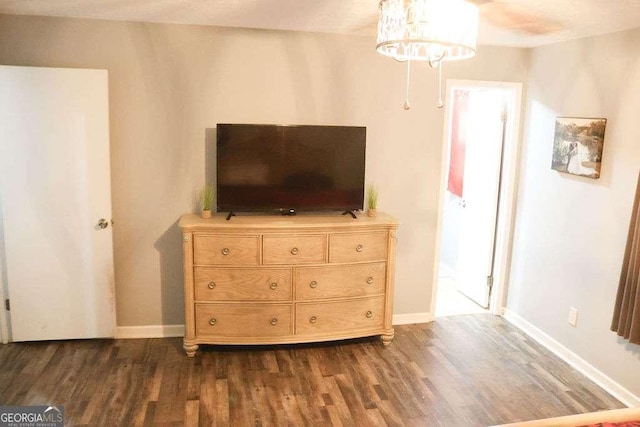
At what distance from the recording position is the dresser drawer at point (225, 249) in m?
3.41

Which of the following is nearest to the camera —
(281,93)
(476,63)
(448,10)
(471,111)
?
(448,10)

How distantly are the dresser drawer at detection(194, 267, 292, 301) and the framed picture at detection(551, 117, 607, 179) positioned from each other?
6.94 feet

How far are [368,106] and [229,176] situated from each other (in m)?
1.19

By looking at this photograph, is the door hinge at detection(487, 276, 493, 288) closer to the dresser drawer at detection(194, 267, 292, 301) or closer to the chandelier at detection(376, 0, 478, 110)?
the dresser drawer at detection(194, 267, 292, 301)

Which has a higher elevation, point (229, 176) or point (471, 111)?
point (471, 111)

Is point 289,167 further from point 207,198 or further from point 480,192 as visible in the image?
point 480,192

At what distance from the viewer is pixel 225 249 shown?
11.2 feet

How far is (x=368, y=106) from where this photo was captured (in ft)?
12.7

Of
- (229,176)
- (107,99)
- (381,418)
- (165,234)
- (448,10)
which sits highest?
(448,10)

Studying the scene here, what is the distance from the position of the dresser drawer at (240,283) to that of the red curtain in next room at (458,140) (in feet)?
8.20

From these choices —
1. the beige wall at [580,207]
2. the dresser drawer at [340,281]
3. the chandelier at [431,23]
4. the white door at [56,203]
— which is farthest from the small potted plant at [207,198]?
the beige wall at [580,207]

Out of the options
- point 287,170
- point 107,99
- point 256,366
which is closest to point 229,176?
point 287,170

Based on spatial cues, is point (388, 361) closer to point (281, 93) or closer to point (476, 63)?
point (281, 93)

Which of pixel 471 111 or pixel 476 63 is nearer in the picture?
pixel 476 63
